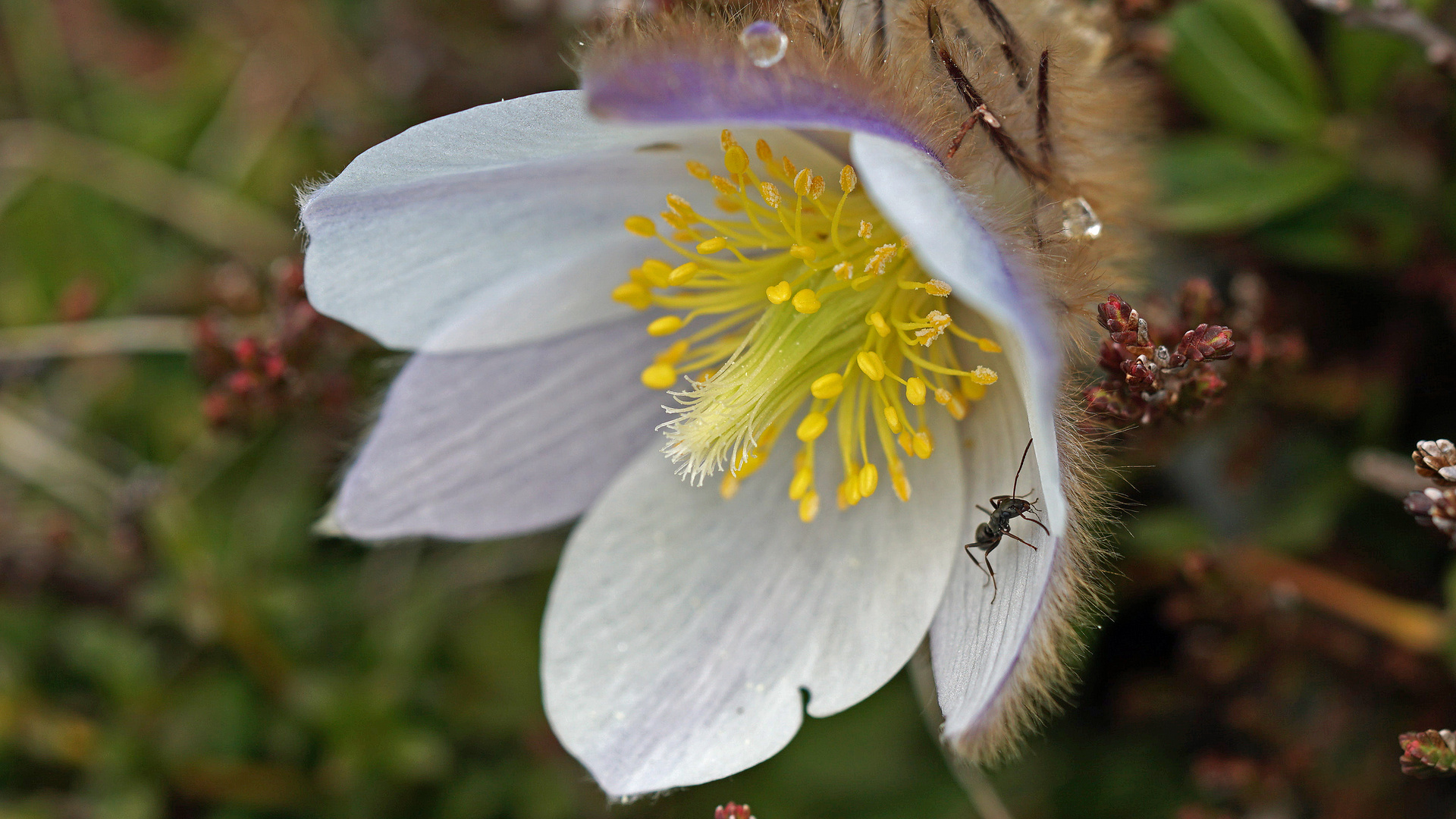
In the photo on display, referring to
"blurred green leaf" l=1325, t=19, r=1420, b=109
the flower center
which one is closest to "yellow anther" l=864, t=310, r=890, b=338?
the flower center

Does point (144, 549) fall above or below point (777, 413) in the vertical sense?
below

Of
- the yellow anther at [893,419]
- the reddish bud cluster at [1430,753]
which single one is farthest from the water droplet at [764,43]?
the reddish bud cluster at [1430,753]

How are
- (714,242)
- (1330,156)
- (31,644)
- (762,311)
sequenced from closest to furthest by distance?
(714,242) → (762,311) → (1330,156) → (31,644)

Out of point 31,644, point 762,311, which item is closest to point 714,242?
point 762,311

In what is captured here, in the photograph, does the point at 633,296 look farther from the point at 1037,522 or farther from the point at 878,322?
the point at 1037,522

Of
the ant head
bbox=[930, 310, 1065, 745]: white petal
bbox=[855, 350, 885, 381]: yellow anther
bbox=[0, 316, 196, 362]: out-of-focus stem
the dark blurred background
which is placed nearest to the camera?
bbox=[930, 310, 1065, 745]: white petal

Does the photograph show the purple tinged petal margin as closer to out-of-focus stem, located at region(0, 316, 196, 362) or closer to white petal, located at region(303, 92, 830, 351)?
white petal, located at region(303, 92, 830, 351)

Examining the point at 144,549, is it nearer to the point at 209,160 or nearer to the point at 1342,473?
the point at 209,160
